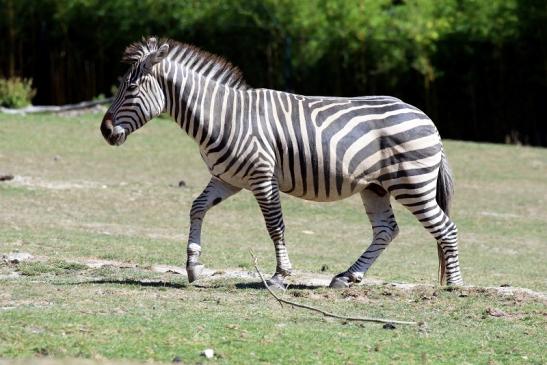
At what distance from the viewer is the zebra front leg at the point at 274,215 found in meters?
9.51

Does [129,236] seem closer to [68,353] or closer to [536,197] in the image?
[68,353]

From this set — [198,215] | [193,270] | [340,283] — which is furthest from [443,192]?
[193,270]

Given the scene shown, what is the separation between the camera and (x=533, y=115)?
26.2m

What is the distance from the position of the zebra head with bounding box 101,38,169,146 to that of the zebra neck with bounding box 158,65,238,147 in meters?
0.13

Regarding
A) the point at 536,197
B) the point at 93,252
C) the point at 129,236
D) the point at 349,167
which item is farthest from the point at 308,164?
the point at 536,197

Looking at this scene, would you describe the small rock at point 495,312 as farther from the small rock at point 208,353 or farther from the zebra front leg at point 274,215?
the small rock at point 208,353

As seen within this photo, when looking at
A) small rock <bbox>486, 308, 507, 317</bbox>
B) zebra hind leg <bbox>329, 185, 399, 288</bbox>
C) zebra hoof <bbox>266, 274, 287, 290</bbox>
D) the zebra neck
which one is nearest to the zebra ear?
the zebra neck

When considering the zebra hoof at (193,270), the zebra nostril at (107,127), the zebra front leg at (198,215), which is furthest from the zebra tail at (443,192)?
the zebra nostril at (107,127)

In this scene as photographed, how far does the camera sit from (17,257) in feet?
36.2

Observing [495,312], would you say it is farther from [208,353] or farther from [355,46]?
[355,46]

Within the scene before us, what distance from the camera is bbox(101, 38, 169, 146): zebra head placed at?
9.65 meters

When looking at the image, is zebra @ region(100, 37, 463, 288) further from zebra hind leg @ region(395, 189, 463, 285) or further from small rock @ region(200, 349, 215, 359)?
small rock @ region(200, 349, 215, 359)

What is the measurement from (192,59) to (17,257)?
2832 millimetres

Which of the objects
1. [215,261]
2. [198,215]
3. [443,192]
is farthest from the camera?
[215,261]
